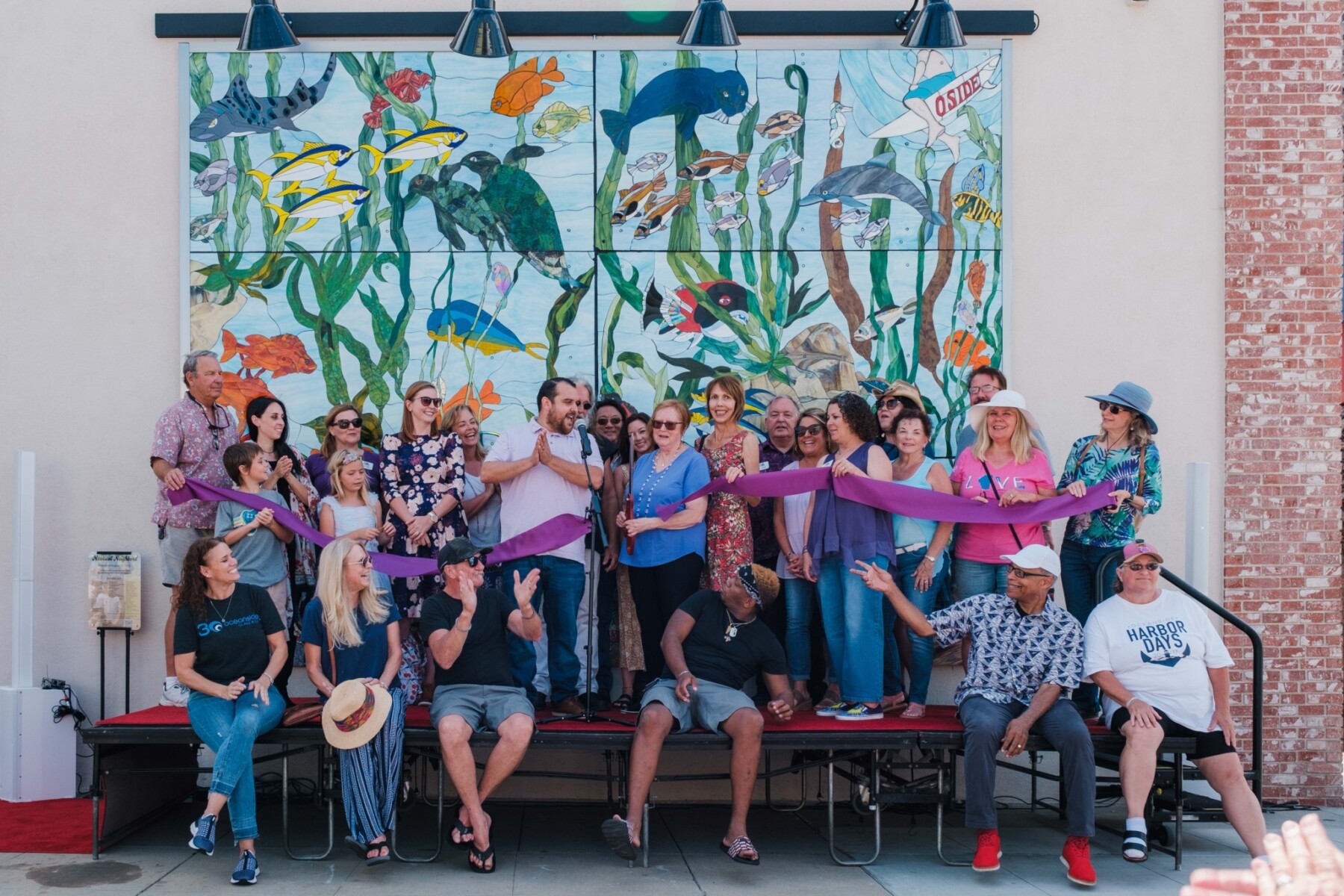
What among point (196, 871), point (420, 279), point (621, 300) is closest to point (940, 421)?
point (621, 300)

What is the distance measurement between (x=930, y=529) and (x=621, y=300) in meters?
2.49

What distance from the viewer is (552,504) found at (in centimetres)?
707

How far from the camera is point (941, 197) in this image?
8.05 metres

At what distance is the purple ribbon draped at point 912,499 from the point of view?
690 centimetres

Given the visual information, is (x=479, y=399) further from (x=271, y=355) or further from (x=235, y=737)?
Answer: (x=235, y=737)

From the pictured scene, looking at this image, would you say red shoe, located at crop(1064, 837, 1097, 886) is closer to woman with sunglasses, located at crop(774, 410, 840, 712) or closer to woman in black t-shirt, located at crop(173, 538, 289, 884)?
woman with sunglasses, located at crop(774, 410, 840, 712)

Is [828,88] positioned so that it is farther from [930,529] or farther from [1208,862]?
[1208,862]

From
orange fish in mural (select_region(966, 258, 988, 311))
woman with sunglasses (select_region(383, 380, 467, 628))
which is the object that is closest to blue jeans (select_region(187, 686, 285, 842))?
woman with sunglasses (select_region(383, 380, 467, 628))

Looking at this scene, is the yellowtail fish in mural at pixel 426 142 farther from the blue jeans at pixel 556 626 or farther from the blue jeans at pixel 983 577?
the blue jeans at pixel 983 577

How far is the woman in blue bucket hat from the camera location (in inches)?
275

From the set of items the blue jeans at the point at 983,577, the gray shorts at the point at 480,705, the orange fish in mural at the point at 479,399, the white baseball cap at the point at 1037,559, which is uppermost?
the orange fish in mural at the point at 479,399

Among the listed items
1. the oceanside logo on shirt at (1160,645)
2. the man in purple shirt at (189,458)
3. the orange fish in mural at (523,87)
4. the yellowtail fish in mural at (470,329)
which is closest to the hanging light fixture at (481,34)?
the orange fish in mural at (523,87)

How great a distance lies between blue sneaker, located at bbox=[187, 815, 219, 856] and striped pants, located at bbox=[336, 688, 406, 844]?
25.0 inches

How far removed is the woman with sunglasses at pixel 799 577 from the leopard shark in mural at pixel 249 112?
3910mm
